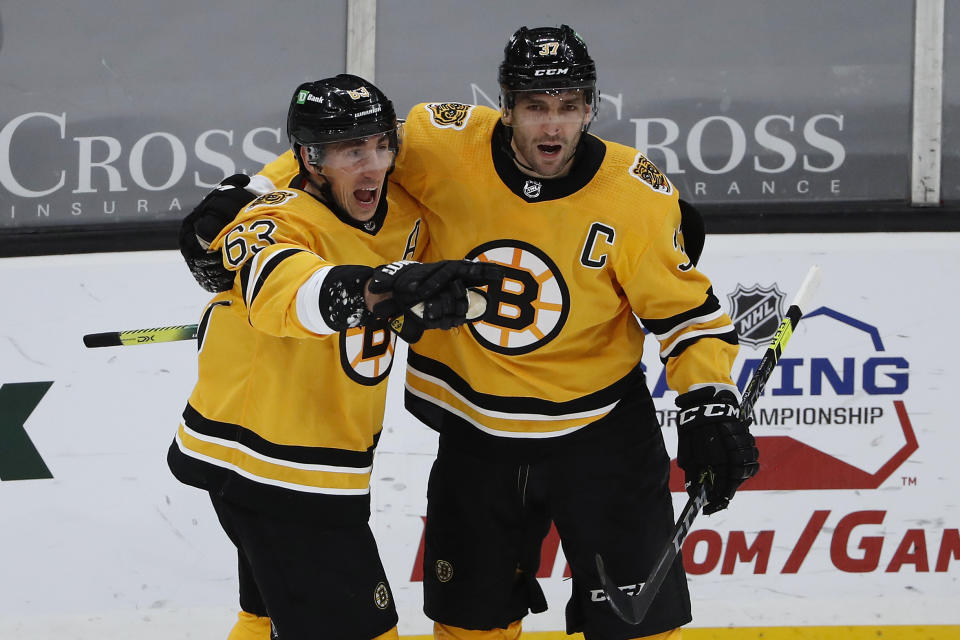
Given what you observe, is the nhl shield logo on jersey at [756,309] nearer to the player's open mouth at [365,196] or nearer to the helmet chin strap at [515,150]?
the helmet chin strap at [515,150]

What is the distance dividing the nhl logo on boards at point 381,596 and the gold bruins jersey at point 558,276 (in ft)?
1.11

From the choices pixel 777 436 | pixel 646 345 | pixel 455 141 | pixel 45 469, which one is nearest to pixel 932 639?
pixel 777 436

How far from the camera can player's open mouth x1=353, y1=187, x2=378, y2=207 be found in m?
1.65

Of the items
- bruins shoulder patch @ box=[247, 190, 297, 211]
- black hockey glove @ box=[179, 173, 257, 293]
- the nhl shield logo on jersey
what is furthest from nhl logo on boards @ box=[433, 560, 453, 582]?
the nhl shield logo on jersey

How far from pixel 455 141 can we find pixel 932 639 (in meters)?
1.75

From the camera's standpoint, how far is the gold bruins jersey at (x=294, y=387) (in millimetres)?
1645

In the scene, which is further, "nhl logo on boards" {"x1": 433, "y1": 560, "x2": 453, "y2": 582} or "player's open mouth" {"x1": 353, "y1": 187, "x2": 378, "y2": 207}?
"nhl logo on boards" {"x1": 433, "y1": 560, "x2": 453, "y2": 582}

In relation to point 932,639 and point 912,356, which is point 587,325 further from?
point 932,639

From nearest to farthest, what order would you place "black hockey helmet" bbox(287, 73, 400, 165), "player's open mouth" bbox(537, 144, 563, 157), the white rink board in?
"black hockey helmet" bbox(287, 73, 400, 165), "player's open mouth" bbox(537, 144, 563, 157), the white rink board

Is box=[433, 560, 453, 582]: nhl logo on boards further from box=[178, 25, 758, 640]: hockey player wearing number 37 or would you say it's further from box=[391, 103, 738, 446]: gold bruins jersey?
box=[391, 103, 738, 446]: gold bruins jersey

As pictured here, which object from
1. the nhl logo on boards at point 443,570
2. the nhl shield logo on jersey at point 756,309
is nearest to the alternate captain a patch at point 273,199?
the nhl logo on boards at point 443,570

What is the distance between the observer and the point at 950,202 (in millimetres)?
2697

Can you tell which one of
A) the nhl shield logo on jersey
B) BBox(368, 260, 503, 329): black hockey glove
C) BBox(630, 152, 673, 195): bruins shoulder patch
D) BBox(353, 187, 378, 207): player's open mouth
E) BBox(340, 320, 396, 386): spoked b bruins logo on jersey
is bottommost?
the nhl shield logo on jersey

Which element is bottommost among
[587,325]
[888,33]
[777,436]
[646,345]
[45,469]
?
[45,469]
